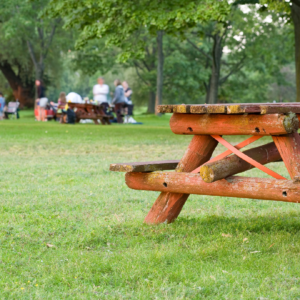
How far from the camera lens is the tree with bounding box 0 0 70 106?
88.3ft

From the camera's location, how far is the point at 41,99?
25.7 metres

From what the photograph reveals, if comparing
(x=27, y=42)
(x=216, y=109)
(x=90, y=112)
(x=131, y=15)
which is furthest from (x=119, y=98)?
(x=216, y=109)

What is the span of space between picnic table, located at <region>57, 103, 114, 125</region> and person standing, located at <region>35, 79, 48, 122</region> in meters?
1.95

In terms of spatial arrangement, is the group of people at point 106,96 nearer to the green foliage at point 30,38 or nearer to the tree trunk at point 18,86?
the green foliage at point 30,38

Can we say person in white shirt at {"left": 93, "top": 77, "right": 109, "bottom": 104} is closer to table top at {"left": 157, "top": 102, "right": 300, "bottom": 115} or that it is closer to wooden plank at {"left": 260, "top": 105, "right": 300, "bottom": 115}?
table top at {"left": 157, "top": 102, "right": 300, "bottom": 115}

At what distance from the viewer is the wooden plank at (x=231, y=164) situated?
3.85m

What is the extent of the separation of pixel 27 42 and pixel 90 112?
10.8 m

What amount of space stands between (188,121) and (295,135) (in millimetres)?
864

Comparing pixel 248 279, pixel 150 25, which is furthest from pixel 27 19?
pixel 248 279

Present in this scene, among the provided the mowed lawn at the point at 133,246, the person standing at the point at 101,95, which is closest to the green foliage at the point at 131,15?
the person standing at the point at 101,95

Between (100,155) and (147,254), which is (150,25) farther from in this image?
(147,254)

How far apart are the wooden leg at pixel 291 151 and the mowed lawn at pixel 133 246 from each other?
572 millimetres

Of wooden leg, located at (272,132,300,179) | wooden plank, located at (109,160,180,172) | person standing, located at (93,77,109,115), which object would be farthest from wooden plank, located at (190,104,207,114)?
person standing, located at (93,77,109,115)

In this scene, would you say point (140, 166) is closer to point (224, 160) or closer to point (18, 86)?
→ point (224, 160)
